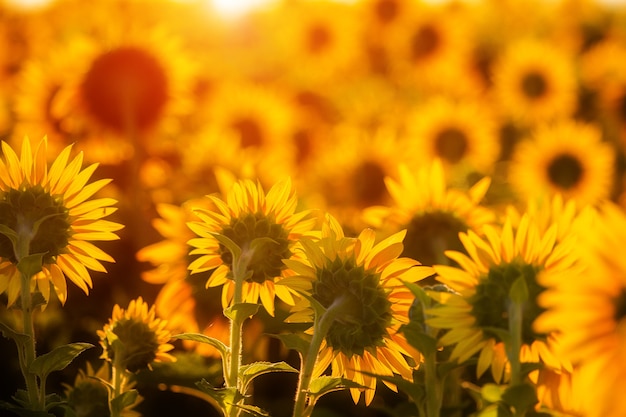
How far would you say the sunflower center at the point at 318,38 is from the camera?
6.66 m

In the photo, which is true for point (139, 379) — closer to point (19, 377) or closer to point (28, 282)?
point (28, 282)

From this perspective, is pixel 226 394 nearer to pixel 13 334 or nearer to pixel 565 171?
pixel 13 334

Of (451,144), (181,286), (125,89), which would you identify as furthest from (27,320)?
(451,144)

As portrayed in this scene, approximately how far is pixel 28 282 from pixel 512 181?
3.20 meters

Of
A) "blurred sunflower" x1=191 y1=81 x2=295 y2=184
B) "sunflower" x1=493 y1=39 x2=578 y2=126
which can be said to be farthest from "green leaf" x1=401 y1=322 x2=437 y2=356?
"sunflower" x1=493 y1=39 x2=578 y2=126

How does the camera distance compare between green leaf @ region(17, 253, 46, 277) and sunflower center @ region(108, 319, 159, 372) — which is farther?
sunflower center @ region(108, 319, 159, 372)

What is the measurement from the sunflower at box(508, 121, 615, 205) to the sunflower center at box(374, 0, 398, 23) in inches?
92.3

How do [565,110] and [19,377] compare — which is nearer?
[19,377]

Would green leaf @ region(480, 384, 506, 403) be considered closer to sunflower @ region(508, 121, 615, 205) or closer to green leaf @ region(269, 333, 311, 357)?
green leaf @ region(269, 333, 311, 357)

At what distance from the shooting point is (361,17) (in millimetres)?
6445

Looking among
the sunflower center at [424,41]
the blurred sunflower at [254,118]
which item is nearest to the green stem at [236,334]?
the blurred sunflower at [254,118]

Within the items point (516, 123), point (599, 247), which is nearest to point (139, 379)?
point (599, 247)

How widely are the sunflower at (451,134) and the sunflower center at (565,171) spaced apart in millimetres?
318

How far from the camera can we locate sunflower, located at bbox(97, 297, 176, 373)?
1.21 m
